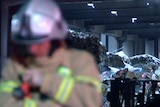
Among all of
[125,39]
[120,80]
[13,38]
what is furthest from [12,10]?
[125,39]

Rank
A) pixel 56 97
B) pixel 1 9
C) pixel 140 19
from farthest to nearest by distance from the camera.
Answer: pixel 140 19
pixel 1 9
pixel 56 97

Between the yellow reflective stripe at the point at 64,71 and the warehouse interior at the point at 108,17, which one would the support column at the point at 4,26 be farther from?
the yellow reflective stripe at the point at 64,71

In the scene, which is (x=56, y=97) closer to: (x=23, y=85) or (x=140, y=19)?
(x=23, y=85)

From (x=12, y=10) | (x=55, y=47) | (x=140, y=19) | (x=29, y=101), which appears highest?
(x=55, y=47)

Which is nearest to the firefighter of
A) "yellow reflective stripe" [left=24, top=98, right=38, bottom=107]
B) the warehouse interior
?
"yellow reflective stripe" [left=24, top=98, right=38, bottom=107]

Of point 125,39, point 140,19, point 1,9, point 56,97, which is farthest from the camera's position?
point 125,39

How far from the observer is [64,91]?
146 centimetres

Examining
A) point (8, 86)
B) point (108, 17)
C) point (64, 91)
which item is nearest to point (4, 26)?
point (8, 86)

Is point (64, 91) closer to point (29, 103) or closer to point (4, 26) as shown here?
point (29, 103)

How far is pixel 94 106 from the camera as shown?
4.92ft

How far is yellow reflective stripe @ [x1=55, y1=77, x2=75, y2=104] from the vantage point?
145 centimetres

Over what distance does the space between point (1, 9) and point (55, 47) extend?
656 cm

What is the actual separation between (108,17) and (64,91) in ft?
59.7

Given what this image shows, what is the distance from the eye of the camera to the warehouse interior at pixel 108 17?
8209 millimetres
